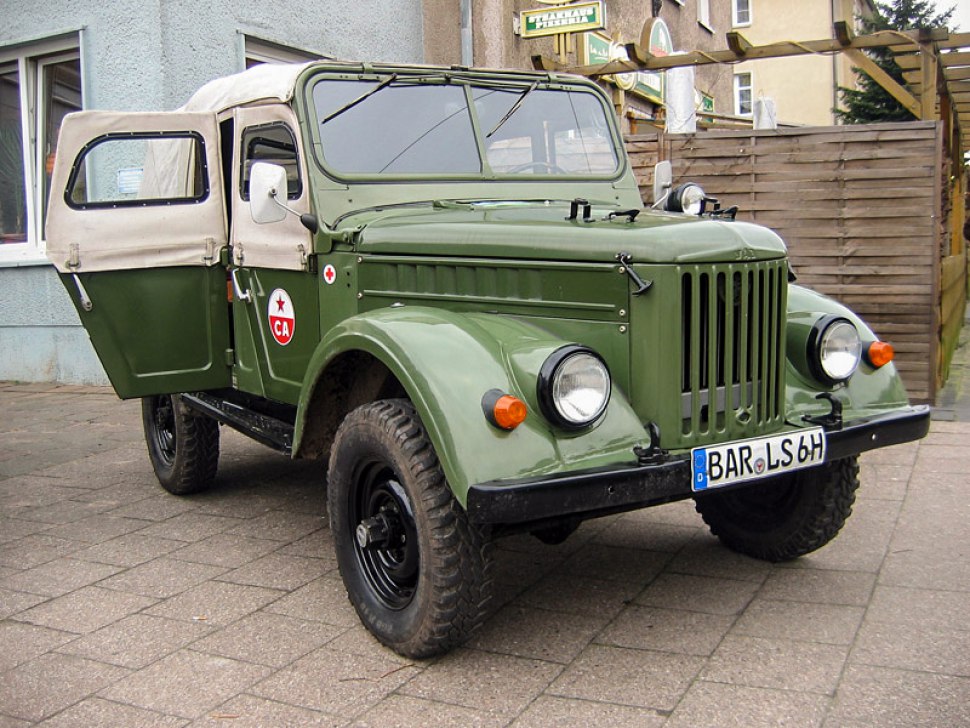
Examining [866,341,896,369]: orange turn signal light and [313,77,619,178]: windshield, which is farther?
[313,77,619,178]: windshield

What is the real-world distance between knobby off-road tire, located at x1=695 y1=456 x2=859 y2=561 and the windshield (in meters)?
1.56

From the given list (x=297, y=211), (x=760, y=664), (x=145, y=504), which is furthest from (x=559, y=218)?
(x=145, y=504)

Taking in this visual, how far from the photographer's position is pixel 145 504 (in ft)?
17.2

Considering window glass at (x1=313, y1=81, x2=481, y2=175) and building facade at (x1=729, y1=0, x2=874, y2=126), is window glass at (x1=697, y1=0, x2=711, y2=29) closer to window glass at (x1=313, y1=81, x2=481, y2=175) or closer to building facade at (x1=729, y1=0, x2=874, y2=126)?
building facade at (x1=729, y1=0, x2=874, y2=126)

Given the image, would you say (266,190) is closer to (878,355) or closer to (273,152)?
(273,152)

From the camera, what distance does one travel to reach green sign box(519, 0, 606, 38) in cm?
990

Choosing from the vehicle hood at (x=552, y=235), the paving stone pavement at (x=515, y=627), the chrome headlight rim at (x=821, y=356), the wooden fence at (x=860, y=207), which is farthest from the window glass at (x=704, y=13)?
the chrome headlight rim at (x=821, y=356)

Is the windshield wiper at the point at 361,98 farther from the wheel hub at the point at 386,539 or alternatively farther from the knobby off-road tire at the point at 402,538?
the wheel hub at the point at 386,539

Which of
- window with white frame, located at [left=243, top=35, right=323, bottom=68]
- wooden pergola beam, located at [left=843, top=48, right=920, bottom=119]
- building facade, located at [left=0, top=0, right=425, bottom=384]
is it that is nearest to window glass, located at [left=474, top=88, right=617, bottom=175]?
wooden pergola beam, located at [left=843, top=48, right=920, bottom=119]

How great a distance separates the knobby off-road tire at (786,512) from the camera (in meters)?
Answer: 3.80

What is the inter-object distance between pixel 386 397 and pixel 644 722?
1.45 metres

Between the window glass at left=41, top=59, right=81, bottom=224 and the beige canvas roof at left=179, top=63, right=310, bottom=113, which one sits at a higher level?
the window glass at left=41, top=59, right=81, bottom=224

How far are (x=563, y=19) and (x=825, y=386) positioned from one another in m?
7.47

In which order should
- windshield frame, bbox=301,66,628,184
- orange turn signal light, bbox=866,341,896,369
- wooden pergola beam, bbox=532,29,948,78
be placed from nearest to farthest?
orange turn signal light, bbox=866,341,896,369 < windshield frame, bbox=301,66,628,184 < wooden pergola beam, bbox=532,29,948,78
